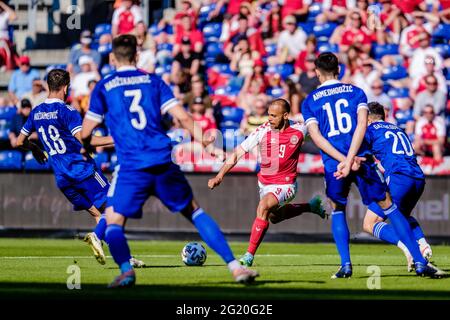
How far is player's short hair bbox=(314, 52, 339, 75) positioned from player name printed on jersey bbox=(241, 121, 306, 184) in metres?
2.04

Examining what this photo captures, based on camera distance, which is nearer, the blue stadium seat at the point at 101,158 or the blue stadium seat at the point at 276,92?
the blue stadium seat at the point at 101,158

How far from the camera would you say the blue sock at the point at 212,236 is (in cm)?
1020

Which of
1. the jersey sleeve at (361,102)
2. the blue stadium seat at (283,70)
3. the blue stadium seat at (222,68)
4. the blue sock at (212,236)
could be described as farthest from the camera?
the blue stadium seat at (222,68)

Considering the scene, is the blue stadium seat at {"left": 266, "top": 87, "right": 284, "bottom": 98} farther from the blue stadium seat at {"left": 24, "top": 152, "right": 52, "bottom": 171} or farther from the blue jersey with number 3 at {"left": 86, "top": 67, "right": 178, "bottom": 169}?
the blue jersey with number 3 at {"left": 86, "top": 67, "right": 178, "bottom": 169}

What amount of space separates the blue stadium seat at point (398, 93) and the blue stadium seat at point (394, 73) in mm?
436

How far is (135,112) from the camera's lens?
10250 millimetres

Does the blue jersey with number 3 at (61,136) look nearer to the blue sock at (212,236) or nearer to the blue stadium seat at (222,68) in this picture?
the blue sock at (212,236)

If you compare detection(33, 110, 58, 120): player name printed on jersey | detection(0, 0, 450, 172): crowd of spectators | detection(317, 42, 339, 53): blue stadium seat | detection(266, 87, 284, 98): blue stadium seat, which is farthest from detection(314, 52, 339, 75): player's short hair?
detection(317, 42, 339, 53): blue stadium seat

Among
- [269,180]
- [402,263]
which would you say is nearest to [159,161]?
[269,180]

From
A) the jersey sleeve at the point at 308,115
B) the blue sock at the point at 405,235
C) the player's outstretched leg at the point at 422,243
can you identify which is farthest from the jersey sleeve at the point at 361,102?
the player's outstretched leg at the point at 422,243

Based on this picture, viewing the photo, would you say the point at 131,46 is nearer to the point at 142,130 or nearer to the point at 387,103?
the point at 142,130

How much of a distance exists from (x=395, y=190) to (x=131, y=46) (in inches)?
168

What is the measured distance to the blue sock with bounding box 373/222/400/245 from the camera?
12648 mm

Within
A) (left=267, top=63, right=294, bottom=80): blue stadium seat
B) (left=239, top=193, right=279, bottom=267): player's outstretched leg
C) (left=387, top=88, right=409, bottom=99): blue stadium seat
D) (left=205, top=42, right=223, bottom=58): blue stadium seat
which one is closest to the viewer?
(left=239, top=193, right=279, bottom=267): player's outstretched leg
